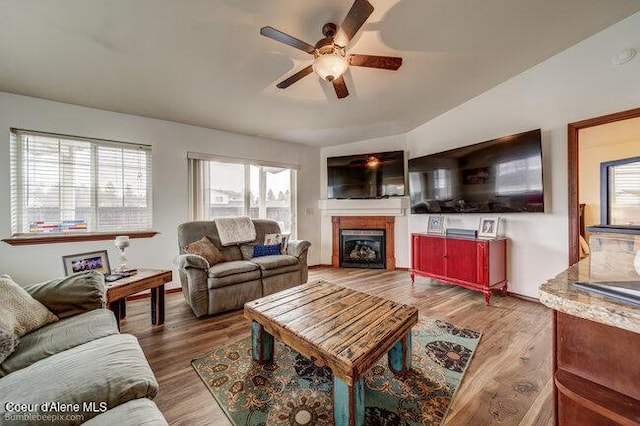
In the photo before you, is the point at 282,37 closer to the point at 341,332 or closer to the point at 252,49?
the point at 252,49

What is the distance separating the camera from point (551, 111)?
106 inches

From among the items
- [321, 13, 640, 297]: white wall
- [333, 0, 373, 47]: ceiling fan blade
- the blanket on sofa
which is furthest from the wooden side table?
[321, 13, 640, 297]: white wall

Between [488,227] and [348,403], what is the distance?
2894 mm

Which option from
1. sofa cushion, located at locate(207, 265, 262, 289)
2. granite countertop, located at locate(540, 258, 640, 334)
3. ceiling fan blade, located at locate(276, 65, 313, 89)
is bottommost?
sofa cushion, located at locate(207, 265, 262, 289)

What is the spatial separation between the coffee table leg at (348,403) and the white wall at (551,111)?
2814 mm

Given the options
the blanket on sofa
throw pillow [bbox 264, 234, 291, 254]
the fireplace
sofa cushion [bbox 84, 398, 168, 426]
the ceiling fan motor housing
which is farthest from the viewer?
the fireplace

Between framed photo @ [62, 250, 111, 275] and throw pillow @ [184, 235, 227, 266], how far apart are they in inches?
29.7

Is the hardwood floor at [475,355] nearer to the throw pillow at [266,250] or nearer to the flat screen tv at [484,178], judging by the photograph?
the throw pillow at [266,250]

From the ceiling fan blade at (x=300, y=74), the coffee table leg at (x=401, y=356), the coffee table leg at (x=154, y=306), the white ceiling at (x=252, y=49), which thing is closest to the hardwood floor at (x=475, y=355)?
the coffee table leg at (x=154, y=306)

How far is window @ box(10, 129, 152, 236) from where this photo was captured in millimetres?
2680

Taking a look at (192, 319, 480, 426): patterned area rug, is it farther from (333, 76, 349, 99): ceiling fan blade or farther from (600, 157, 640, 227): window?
(333, 76, 349, 99): ceiling fan blade

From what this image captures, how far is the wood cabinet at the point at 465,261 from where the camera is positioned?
2.86 m

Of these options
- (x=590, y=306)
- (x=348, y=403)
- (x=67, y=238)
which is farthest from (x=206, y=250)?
(x=590, y=306)

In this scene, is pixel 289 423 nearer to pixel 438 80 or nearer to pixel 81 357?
pixel 81 357
